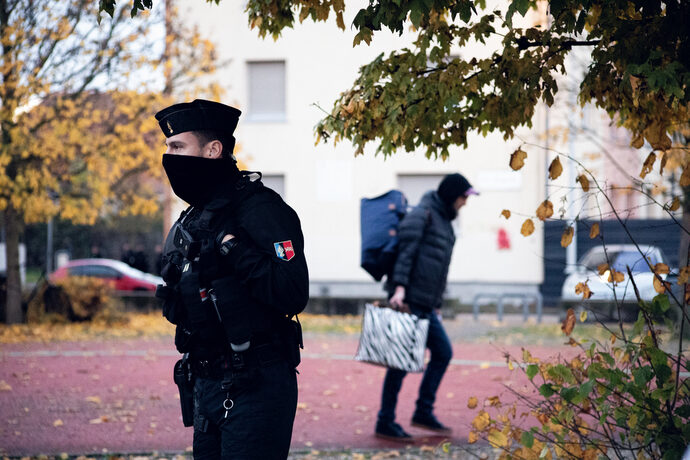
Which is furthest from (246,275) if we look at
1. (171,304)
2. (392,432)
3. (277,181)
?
(277,181)

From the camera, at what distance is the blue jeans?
20.7 ft

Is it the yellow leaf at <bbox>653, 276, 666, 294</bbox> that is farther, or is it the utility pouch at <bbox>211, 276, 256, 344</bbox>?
the yellow leaf at <bbox>653, 276, 666, 294</bbox>

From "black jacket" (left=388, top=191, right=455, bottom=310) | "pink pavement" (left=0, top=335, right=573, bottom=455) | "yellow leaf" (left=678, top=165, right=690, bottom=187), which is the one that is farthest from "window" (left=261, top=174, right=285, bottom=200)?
"yellow leaf" (left=678, top=165, right=690, bottom=187)

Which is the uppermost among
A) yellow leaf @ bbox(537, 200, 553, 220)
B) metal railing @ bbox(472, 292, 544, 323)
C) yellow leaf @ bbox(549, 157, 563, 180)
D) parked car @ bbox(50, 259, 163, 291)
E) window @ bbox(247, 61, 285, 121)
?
window @ bbox(247, 61, 285, 121)

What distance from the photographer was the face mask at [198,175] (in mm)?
3109

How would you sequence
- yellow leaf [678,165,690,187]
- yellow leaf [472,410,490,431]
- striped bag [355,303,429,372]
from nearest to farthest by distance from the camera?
yellow leaf [678,165,690,187] < yellow leaf [472,410,490,431] < striped bag [355,303,429,372]

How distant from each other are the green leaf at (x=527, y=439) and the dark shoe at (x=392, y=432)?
8.69ft

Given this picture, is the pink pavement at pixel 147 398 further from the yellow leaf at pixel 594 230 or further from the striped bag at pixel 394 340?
the yellow leaf at pixel 594 230

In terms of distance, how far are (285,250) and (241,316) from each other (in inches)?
10.9

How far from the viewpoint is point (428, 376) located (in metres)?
6.54

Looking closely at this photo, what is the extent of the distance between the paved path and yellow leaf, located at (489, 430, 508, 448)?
0.79ft

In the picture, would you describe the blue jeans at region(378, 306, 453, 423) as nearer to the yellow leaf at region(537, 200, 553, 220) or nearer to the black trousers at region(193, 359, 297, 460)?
the yellow leaf at region(537, 200, 553, 220)

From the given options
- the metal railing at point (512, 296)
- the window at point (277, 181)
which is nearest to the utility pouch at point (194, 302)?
the metal railing at point (512, 296)

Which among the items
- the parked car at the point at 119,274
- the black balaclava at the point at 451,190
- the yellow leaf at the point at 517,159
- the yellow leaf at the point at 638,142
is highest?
the yellow leaf at the point at 638,142
